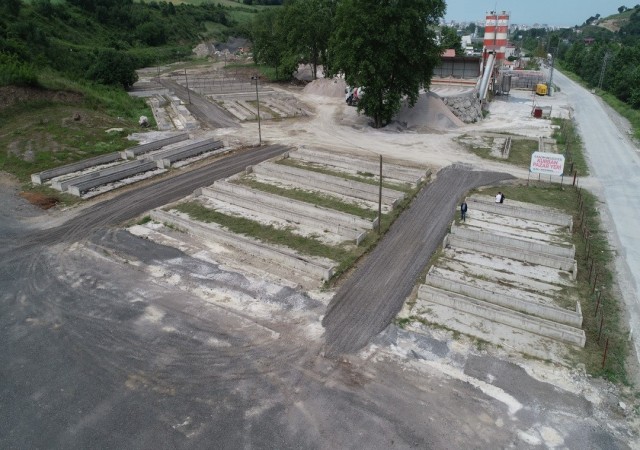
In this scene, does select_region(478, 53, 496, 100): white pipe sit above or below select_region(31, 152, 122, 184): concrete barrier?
above

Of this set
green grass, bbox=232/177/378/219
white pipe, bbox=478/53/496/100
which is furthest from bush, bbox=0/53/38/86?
white pipe, bbox=478/53/496/100

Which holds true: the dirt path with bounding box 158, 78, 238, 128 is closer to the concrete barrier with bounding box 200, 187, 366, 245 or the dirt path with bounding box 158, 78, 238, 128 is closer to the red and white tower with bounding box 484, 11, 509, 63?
the concrete barrier with bounding box 200, 187, 366, 245

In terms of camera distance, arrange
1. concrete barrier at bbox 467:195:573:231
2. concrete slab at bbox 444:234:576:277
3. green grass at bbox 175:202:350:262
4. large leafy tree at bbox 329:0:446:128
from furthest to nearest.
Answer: large leafy tree at bbox 329:0:446:128 → concrete barrier at bbox 467:195:573:231 → green grass at bbox 175:202:350:262 → concrete slab at bbox 444:234:576:277


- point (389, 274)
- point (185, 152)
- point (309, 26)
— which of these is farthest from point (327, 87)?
point (389, 274)

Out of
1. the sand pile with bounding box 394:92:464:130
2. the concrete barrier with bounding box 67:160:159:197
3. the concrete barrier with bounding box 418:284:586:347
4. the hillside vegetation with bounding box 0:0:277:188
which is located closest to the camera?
the concrete barrier with bounding box 418:284:586:347

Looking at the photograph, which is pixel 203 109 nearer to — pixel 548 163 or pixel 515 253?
pixel 548 163

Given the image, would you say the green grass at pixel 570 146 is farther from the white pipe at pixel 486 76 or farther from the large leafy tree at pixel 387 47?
the large leafy tree at pixel 387 47
